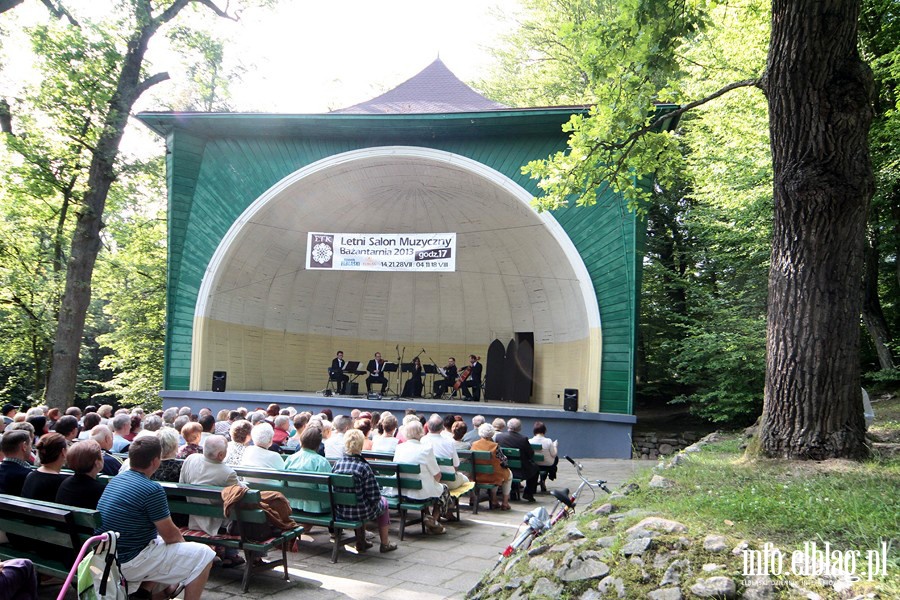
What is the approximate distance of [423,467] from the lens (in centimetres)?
558

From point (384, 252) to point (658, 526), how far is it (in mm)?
9875

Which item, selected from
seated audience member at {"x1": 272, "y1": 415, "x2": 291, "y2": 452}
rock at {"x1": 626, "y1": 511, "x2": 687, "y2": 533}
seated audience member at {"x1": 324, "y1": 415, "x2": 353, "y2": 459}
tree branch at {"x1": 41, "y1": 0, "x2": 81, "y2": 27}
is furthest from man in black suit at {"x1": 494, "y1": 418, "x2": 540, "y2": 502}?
tree branch at {"x1": 41, "y1": 0, "x2": 81, "y2": 27}

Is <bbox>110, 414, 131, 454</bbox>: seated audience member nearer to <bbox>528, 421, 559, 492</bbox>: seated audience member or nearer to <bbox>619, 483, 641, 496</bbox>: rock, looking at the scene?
<bbox>528, 421, 559, 492</bbox>: seated audience member

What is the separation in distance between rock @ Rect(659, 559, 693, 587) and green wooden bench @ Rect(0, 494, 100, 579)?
270 centimetres

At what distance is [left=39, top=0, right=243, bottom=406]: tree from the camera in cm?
1161

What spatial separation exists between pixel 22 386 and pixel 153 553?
25.2 metres

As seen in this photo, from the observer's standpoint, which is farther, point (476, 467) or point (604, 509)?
point (476, 467)

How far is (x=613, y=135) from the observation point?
22.2ft

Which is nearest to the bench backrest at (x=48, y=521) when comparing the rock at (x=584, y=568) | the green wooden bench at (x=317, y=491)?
the green wooden bench at (x=317, y=491)

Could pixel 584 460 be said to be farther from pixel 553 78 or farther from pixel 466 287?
pixel 553 78

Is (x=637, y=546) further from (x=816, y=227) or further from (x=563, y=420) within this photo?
(x=563, y=420)

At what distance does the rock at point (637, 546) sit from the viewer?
3.25m

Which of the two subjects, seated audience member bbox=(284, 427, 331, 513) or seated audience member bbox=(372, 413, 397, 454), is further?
seated audience member bbox=(372, 413, 397, 454)

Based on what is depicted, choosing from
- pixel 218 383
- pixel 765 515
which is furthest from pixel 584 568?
pixel 218 383
